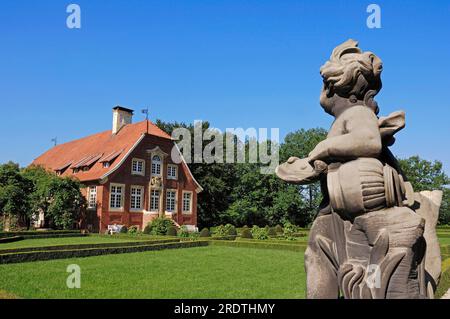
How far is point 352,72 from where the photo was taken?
3.61 metres

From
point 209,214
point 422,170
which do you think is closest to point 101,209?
point 209,214

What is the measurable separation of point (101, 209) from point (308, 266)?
29.4 metres

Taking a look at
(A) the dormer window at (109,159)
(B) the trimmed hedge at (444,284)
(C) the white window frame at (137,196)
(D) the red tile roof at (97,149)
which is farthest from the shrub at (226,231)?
(B) the trimmed hedge at (444,284)

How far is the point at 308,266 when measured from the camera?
3.64 meters

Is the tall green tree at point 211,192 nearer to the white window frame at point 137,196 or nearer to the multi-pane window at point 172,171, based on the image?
the multi-pane window at point 172,171

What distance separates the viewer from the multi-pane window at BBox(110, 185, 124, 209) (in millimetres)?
31750

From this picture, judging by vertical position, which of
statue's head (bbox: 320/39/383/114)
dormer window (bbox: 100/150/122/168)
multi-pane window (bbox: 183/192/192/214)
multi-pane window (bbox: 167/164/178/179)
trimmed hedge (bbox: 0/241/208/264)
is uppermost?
dormer window (bbox: 100/150/122/168)

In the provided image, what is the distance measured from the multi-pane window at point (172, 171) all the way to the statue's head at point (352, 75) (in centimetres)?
3287

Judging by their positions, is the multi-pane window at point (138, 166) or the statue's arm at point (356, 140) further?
the multi-pane window at point (138, 166)

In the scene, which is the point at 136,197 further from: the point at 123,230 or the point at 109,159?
the point at 123,230

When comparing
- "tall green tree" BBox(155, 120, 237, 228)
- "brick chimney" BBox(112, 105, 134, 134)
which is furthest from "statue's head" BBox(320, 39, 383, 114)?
"tall green tree" BBox(155, 120, 237, 228)

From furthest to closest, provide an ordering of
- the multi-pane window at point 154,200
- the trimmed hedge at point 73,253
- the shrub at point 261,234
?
1. the multi-pane window at point 154,200
2. the shrub at point 261,234
3. the trimmed hedge at point 73,253

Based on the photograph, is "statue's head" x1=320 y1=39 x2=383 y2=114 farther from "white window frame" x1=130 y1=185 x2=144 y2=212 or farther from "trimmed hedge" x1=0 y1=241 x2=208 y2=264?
"white window frame" x1=130 y1=185 x2=144 y2=212

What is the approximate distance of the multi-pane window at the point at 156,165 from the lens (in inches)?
1375
